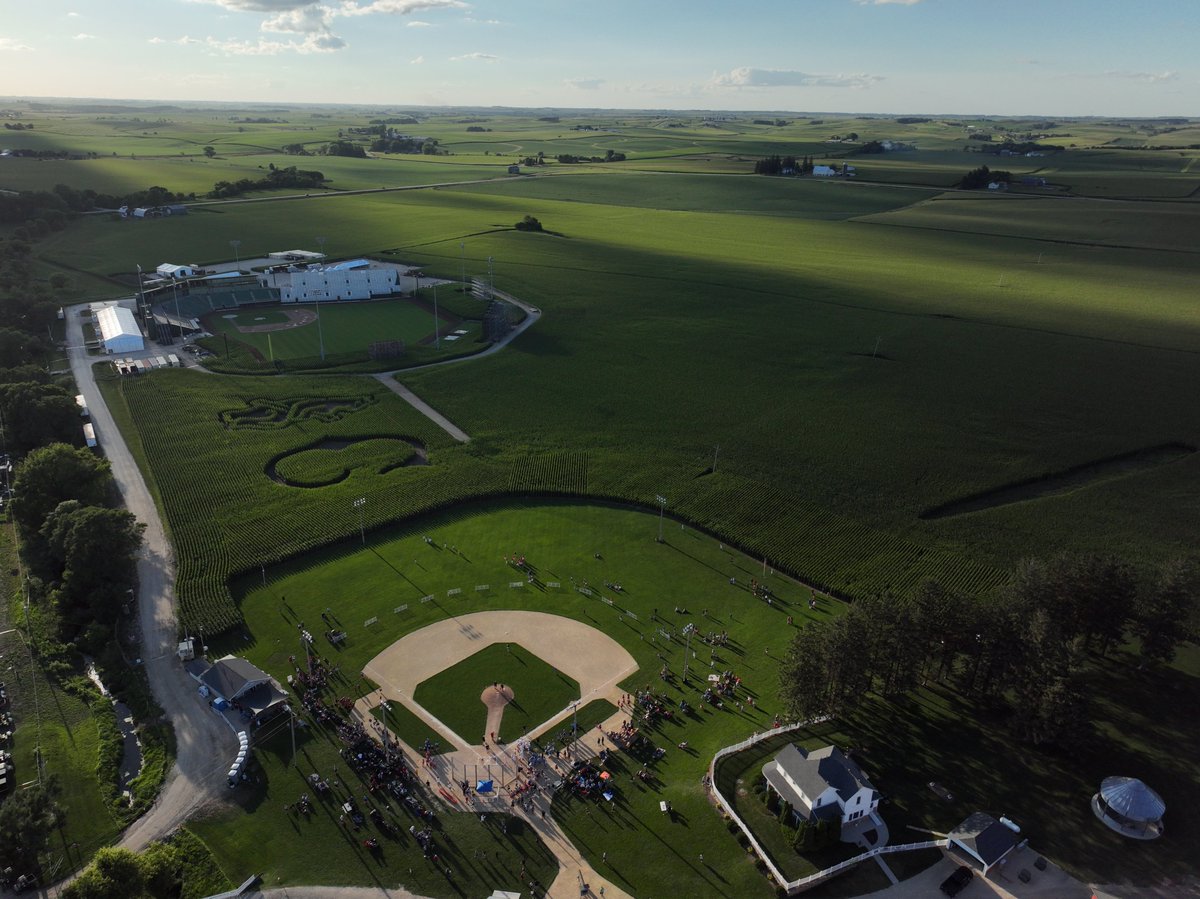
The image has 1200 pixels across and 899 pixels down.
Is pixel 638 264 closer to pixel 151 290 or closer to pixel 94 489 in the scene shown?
pixel 151 290

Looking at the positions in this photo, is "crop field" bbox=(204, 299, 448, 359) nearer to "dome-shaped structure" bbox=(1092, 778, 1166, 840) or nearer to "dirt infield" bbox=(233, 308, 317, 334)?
"dirt infield" bbox=(233, 308, 317, 334)

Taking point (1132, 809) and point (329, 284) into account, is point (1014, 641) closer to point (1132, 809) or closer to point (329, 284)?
point (1132, 809)

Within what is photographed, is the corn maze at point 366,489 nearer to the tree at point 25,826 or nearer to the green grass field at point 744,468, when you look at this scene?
the green grass field at point 744,468

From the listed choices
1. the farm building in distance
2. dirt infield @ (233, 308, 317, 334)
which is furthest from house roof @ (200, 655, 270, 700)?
the farm building in distance

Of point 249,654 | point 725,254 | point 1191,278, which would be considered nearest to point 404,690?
point 249,654

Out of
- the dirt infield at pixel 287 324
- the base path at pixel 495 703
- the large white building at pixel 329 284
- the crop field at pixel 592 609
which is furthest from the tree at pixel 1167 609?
the large white building at pixel 329 284
